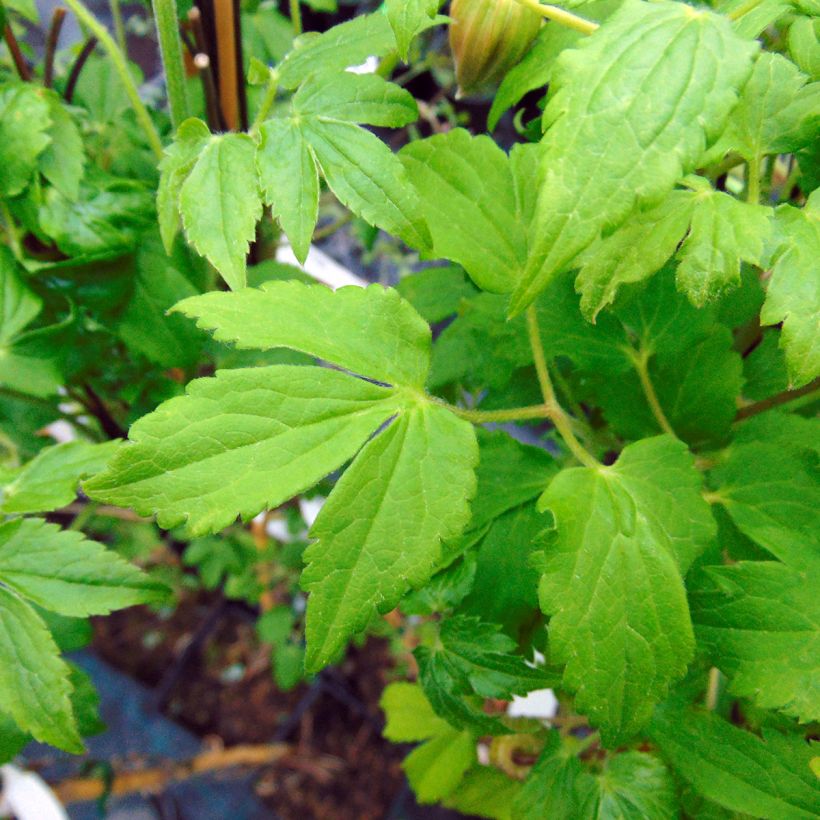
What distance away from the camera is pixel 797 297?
0.33m

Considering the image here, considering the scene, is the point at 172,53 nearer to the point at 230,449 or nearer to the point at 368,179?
the point at 368,179

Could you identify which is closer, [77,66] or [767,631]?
[767,631]

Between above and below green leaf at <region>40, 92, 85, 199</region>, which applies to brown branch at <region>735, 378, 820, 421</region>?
below

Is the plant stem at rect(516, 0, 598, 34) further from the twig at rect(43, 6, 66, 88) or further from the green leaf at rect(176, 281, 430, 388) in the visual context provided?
the twig at rect(43, 6, 66, 88)

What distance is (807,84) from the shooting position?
0.40 meters

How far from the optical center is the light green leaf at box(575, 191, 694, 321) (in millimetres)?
357

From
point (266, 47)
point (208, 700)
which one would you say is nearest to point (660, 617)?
point (266, 47)

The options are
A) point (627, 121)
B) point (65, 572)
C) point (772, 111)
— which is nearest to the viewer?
point (627, 121)

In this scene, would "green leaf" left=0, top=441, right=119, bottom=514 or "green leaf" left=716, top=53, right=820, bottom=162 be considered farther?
"green leaf" left=0, top=441, right=119, bottom=514

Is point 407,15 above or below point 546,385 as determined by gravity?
above

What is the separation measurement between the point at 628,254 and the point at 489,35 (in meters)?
0.22

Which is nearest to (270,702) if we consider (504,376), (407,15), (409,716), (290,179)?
(409,716)

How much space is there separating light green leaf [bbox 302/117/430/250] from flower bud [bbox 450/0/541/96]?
4.6 inches

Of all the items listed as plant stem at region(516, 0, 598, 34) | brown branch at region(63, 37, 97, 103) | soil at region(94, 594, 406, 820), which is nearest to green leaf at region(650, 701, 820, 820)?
plant stem at region(516, 0, 598, 34)
